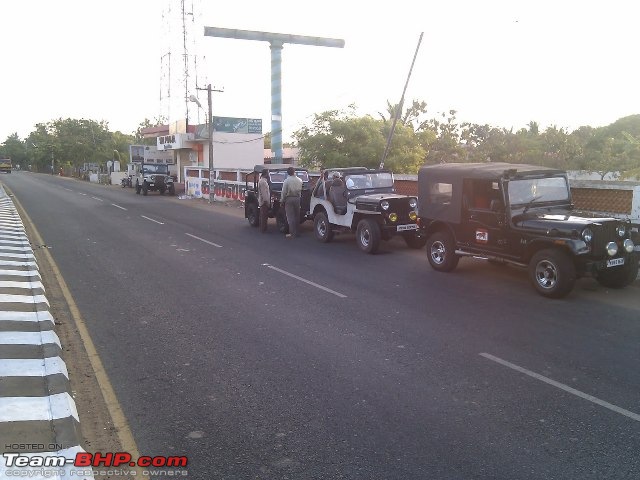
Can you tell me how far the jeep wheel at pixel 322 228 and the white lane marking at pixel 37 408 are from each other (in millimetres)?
10600

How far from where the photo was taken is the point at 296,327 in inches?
279

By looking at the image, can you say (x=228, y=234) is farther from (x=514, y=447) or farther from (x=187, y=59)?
(x=187, y=59)

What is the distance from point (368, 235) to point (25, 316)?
8.07m

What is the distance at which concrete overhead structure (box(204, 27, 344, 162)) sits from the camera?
1486 inches

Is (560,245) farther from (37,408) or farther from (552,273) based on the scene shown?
(37,408)

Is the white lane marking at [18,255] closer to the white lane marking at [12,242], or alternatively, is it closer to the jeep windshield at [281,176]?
the white lane marking at [12,242]

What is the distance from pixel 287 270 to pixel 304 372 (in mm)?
5418

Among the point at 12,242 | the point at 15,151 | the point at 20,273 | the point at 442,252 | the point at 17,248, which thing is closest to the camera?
the point at 20,273

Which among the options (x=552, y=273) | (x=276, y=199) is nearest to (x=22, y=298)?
(x=552, y=273)

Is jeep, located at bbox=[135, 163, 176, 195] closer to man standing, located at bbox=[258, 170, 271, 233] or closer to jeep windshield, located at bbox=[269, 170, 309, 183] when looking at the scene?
jeep windshield, located at bbox=[269, 170, 309, 183]

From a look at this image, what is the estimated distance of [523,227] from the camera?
9.18 m

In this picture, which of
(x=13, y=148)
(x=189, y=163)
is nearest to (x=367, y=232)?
(x=189, y=163)

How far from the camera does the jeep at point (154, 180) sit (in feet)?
123

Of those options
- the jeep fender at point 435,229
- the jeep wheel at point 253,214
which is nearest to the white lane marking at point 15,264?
the jeep fender at point 435,229
